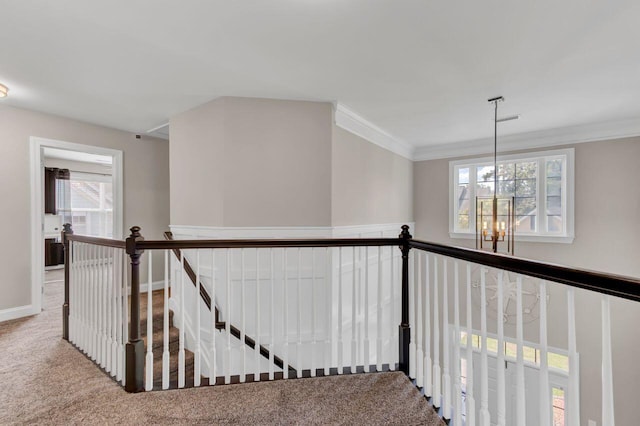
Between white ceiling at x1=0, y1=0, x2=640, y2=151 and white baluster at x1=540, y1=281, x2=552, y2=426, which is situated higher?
white ceiling at x1=0, y1=0, x2=640, y2=151

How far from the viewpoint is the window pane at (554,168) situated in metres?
4.64

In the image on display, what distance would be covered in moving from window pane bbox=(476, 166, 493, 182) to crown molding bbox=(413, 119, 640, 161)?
0.90ft

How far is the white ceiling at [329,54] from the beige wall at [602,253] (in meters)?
0.82

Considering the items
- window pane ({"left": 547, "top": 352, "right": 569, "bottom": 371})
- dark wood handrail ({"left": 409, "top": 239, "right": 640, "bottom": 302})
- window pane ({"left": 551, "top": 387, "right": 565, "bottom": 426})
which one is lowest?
window pane ({"left": 551, "top": 387, "right": 565, "bottom": 426})

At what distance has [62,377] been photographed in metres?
2.21

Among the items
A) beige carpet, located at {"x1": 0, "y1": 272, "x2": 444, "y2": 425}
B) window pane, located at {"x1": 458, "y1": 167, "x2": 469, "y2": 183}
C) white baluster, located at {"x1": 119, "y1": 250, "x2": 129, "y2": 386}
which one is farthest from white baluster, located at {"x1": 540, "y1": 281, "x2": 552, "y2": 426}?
window pane, located at {"x1": 458, "y1": 167, "x2": 469, "y2": 183}

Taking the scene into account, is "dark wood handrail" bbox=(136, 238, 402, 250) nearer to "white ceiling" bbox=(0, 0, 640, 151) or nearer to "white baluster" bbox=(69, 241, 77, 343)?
"white baluster" bbox=(69, 241, 77, 343)

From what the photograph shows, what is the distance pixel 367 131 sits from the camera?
4.18 metres

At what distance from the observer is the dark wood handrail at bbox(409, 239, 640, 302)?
95cm

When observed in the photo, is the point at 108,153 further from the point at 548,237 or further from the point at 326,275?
the point at 548,237

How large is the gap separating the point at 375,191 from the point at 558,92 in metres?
2.24

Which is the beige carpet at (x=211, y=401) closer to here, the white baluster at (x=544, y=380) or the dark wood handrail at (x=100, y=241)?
the white baluster at (x=544, y=380)

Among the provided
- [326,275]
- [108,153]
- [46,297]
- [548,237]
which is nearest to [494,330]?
[548,237]

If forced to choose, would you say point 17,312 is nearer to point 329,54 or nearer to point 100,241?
point 100,241
